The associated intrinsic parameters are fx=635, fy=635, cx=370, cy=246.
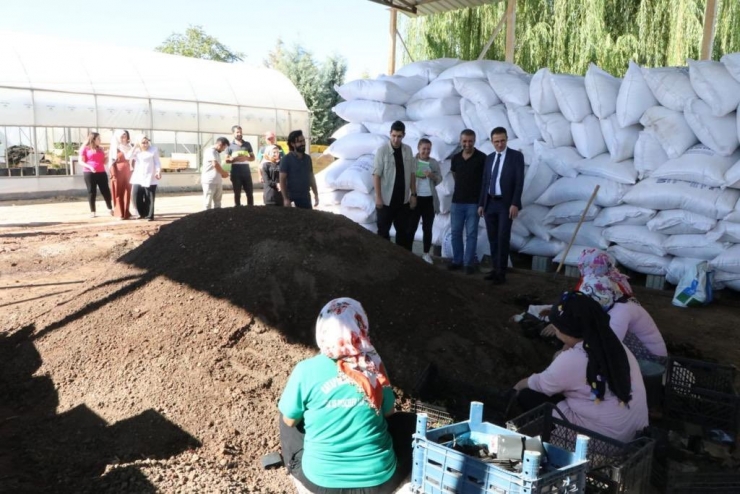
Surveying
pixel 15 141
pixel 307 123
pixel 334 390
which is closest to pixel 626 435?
pixel 334 390

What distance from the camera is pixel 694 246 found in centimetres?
617

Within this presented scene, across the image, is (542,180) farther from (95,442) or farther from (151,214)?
(151,214)

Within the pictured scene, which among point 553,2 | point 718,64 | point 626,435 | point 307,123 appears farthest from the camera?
point 307,123

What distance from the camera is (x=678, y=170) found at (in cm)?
608

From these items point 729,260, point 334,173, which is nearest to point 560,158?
point 729,260

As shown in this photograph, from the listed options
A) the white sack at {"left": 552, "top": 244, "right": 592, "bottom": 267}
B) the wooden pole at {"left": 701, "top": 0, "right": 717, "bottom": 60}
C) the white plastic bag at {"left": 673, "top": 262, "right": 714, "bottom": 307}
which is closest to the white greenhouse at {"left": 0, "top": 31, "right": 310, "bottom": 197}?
the white sack at {"left": 552, "top": 244, "right": 592, "bottom": 267}

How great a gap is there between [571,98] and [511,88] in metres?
0.80

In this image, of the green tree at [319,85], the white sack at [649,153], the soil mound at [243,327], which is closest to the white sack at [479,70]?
the white sack at [649,153]

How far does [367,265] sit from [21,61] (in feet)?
45.1

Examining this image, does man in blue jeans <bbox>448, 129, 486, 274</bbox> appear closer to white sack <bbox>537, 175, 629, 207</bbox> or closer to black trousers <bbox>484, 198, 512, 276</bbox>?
black trousers <bbox>484, 198, 512, 276</bbox>

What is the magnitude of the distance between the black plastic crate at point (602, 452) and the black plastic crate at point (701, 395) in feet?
3.28

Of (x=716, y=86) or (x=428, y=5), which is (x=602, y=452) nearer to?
(x=716, y=86)

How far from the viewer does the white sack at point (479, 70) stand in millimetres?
7879

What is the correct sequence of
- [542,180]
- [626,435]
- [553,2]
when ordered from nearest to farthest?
[626,435], [542,180], [553,2]
